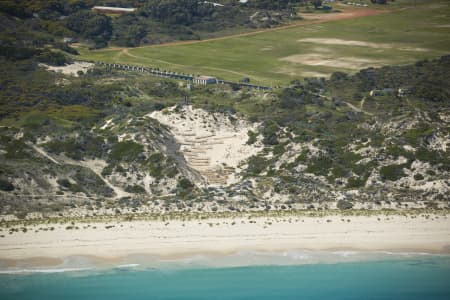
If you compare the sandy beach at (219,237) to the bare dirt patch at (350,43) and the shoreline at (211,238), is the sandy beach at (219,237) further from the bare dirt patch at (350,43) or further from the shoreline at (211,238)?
the bare dirt patch at (350,43)

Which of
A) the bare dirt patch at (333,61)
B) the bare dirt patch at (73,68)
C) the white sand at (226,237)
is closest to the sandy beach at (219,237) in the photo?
the white sand at (226,237)

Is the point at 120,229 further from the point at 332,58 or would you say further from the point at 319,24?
the point at 319,24

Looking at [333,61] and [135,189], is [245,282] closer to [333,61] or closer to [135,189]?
[135,189]

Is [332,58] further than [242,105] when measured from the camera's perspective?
Yes

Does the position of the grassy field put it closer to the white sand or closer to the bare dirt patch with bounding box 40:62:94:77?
the bare dirt patch with bounding box 40:62:94:77

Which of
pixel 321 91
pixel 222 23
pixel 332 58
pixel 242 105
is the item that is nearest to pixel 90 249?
pixel 242 105

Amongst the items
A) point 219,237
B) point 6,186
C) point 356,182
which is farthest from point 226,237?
point 6,186
